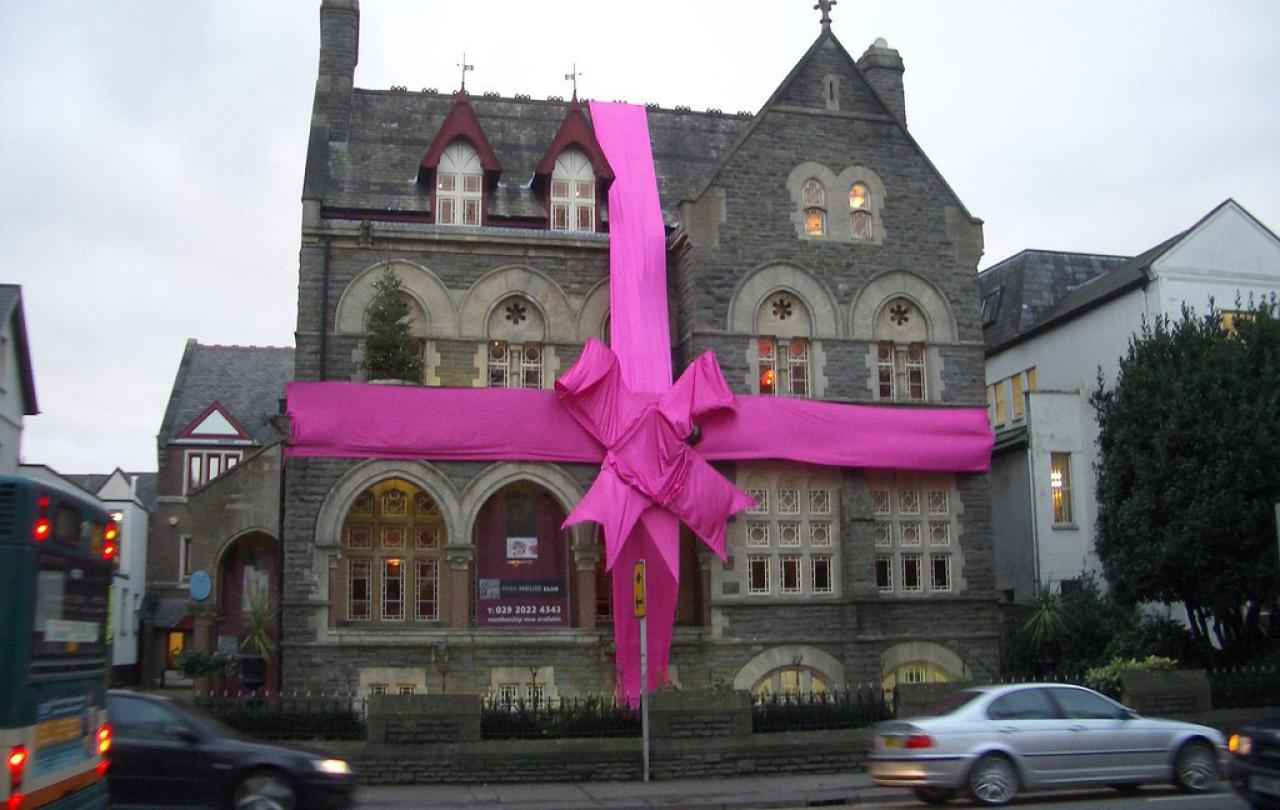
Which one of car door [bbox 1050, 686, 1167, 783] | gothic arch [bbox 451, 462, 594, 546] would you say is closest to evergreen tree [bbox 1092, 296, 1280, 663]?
car door [bbox 1050, 686, 1167, 783]

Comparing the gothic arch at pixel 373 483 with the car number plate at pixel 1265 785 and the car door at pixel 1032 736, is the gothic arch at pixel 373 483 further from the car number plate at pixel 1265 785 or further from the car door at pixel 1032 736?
the car number plate at pixel 1265 785

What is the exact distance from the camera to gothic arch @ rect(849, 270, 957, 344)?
28.7 m

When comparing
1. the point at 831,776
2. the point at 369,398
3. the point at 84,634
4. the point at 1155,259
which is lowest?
the point at 831,776

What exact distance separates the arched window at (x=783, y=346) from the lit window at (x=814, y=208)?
1.79 metres

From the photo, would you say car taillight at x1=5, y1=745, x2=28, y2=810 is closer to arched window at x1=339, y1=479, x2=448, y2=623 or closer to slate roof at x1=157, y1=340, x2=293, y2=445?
arched window at x1=339, y1=479, x2=448, y2=623

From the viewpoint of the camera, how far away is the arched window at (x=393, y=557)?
26.9 meters

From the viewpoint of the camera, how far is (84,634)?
11.5 metres

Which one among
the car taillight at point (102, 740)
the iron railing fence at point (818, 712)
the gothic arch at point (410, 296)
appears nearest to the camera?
the car taillight at point (102, 740)

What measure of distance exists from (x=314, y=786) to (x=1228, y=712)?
16.6m

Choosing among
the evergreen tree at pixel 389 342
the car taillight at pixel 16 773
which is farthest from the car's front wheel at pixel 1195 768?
the evergreen tree at pixel 389 342

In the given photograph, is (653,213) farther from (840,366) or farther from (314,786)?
(314,786)

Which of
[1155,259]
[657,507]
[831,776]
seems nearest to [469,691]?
[657,507]

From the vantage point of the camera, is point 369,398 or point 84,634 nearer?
point 84,634

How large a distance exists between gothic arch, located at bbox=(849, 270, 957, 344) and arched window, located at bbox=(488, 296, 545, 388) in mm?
7115
